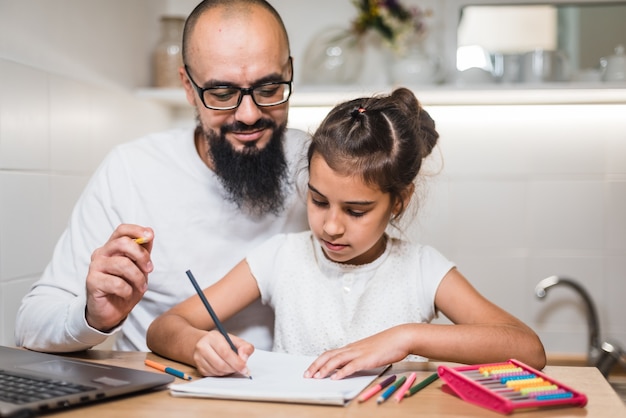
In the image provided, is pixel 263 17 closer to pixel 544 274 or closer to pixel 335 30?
pixel 335 30

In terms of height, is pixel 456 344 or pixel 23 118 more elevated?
pixel 23 118

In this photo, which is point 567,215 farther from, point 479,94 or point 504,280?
point 479,94

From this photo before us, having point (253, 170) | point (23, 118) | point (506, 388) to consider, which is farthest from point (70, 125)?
point (506, 388)

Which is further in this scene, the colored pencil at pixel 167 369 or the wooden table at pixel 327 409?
the colored pencil at pixel 167 369

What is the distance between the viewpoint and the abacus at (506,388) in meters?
0.94

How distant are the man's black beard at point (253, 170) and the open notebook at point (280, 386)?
526 millimetres

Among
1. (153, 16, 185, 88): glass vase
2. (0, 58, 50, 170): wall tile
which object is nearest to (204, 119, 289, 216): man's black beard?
(0, 58, 50, 170): wall tile

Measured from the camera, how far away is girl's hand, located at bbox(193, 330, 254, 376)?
1061mm

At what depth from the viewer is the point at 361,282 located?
1.47 meters

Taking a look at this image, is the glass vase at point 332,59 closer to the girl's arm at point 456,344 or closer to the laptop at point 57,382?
the girl's arm at point 456,344

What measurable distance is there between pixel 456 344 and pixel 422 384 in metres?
0.18

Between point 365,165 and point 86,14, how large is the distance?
1.05m

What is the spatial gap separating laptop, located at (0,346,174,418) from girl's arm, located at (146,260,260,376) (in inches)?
2.7

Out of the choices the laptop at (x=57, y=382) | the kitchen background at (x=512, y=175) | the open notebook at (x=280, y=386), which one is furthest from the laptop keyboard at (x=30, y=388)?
the kitchen background at (x=512, y=175)
